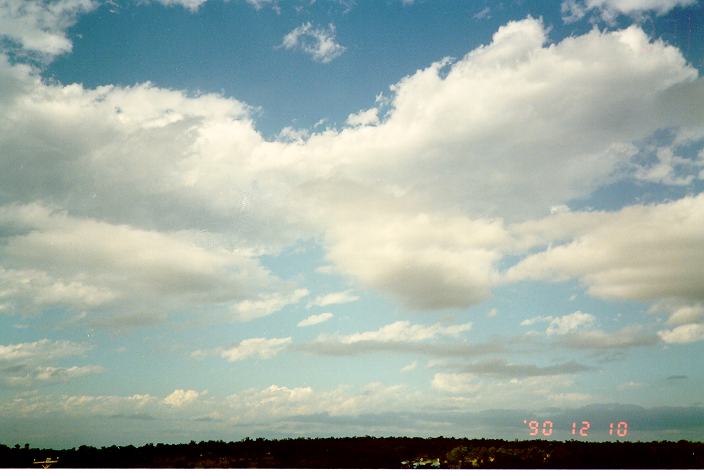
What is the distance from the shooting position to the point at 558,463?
40.1 metres

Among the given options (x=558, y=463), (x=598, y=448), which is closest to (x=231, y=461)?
(x=558, y=463)

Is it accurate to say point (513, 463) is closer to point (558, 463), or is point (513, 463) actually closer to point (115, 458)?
point (558, 463)

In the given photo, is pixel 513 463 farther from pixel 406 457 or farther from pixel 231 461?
pixel 231 461
